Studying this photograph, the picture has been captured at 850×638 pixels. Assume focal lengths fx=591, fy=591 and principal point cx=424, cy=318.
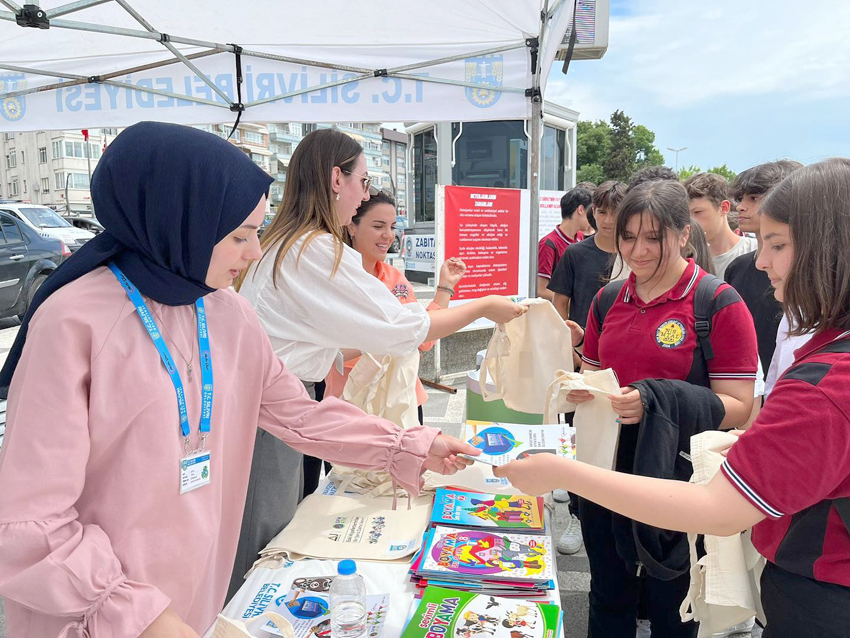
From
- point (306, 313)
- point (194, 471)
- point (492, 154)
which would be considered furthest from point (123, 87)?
point (492, 154)

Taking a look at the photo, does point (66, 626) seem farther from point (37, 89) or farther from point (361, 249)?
point (37, 89)

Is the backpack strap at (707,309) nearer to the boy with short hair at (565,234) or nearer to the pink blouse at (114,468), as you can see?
the pink blouse at (114,468)

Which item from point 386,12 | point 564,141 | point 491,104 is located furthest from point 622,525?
point 564,141

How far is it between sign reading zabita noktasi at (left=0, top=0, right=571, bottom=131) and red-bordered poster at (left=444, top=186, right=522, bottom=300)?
1.65 meters

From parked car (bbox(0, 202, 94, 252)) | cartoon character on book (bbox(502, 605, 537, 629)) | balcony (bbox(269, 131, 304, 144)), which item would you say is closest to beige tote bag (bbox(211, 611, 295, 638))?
cartoon character on book (bbox(502, 605, 537, 629))

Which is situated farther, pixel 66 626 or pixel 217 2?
pixel 217 2

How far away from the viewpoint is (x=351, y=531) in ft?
5.59

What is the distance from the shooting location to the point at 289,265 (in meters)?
1.85

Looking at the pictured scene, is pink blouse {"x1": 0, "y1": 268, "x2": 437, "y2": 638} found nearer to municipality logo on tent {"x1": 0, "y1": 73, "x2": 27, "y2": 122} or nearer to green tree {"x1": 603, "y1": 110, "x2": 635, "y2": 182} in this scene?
municipality logo on tent {"x1": 0, "y1": 73, "x2": 27, "y2": 122}

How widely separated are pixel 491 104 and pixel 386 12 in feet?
2.61

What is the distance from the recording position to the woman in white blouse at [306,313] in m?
1.78

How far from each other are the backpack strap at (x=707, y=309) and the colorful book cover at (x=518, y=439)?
0.59 m

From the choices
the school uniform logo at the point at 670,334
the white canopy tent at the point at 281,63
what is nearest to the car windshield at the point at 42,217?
the white canopy tent at the point at 281,63

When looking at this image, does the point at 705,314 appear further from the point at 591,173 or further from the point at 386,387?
the point at 591,173
